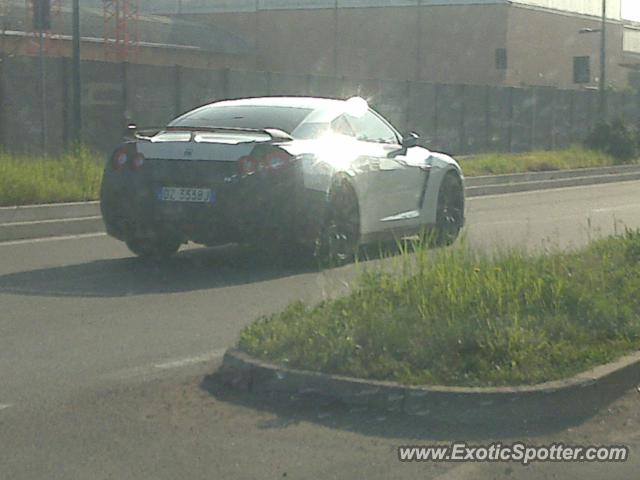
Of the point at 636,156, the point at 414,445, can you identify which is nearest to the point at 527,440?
the point at 414,445

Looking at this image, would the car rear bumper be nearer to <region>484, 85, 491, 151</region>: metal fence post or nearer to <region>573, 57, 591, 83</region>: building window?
<region>484, 85, 491, 151</region>: metal fence post

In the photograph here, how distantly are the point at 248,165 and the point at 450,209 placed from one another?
11.3 feet

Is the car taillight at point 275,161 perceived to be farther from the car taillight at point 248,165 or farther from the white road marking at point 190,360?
the white road marking at point 190,360

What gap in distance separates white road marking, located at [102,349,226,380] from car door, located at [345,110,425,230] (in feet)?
14.8

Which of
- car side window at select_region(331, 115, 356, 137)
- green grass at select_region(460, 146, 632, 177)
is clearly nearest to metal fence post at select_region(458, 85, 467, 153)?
green grass at select_region(460, 146, 632, 177)

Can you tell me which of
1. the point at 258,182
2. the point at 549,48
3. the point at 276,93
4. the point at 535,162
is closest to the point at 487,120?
the point at 535,162

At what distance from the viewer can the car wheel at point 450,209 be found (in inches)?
526

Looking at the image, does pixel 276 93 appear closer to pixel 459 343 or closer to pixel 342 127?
pixel 342 127

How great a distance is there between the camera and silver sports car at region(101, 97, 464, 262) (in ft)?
35.6

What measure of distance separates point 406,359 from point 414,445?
1.03 m

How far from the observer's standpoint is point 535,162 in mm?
31422

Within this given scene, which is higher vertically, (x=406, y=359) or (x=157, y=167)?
(x=157, y=167)

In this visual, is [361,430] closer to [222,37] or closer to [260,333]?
[260,333]

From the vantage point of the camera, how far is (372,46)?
6091cm
